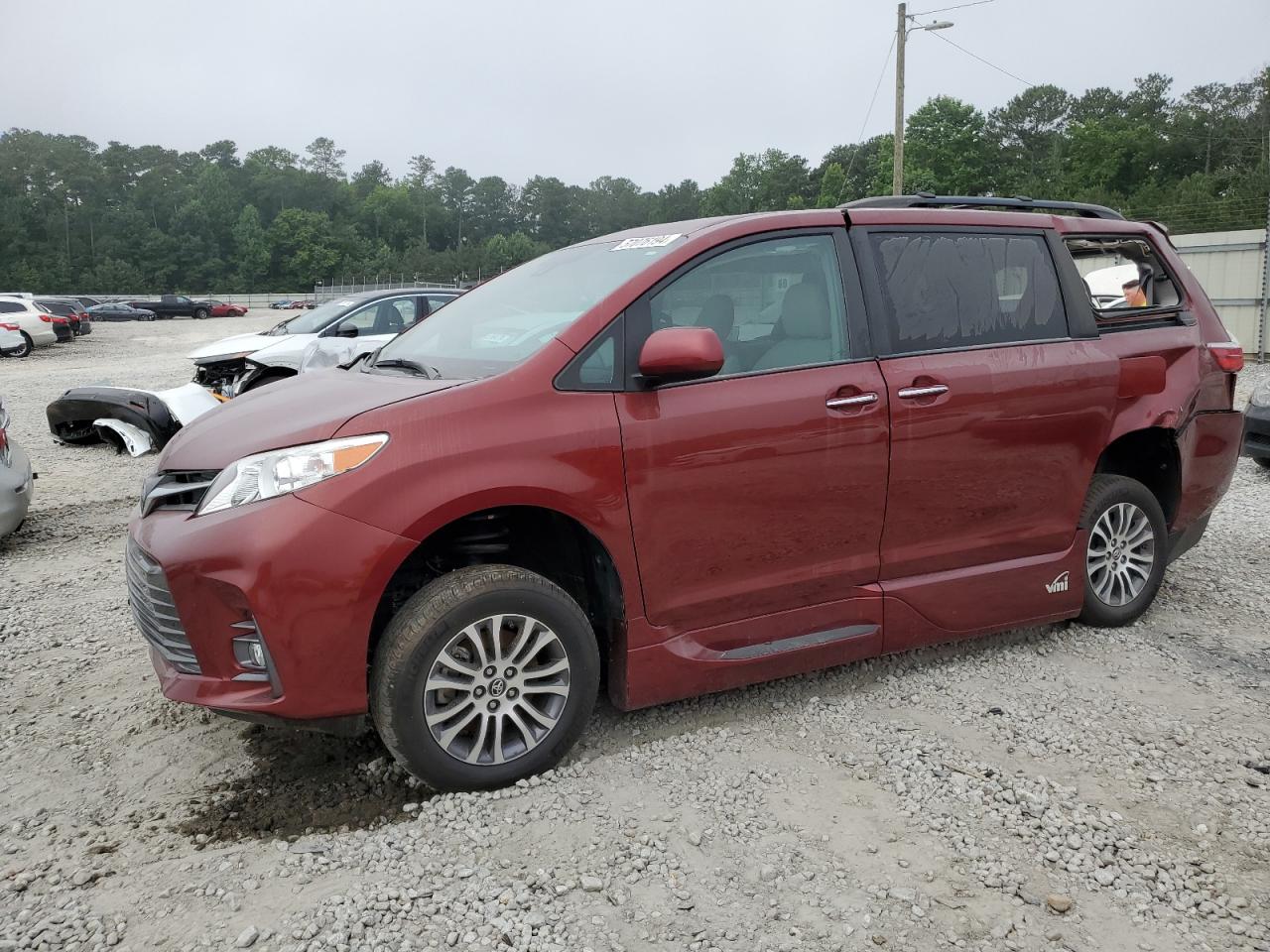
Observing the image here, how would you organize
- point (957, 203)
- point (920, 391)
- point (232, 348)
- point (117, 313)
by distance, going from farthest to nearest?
1. point (117, 313)
2. point (232, 348)
3. point (957, 203)
4. point (920, 391)

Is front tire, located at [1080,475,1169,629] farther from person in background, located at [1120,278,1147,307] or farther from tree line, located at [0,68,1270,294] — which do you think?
tree line, located at [0,68,1270,294]

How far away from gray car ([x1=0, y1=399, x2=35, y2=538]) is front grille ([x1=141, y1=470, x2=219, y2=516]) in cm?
373

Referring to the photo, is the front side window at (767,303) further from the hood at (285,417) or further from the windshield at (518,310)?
the hood at (285,417)

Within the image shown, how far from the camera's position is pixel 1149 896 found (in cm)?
263

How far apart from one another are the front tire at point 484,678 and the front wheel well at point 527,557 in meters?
0.16

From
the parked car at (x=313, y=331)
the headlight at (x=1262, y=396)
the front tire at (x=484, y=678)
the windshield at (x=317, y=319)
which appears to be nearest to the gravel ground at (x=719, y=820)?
the front tire at (x=484, y=678)

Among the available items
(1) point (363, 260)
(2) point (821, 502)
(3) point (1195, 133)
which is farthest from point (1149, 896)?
(1) point (363, 260)

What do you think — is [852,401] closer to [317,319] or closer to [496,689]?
[496,689]

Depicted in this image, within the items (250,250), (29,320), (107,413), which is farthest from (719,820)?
(250,250)

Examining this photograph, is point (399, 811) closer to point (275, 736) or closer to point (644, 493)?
point (275, 736)

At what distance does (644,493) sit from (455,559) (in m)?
0.69

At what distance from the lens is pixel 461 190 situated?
156m

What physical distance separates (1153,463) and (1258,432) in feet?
15.3

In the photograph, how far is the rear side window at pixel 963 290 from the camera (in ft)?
12.8
